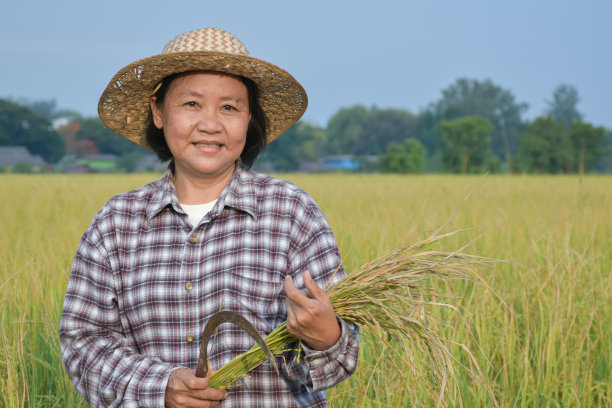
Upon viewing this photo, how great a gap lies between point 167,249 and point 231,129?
34 cm

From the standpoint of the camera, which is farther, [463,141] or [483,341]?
[463,141]

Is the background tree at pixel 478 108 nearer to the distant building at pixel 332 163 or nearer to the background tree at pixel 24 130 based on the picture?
the distant building at pixel 332 163

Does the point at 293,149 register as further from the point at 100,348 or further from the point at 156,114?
the point at 100,348

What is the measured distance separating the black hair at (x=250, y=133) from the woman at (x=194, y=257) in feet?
0.25

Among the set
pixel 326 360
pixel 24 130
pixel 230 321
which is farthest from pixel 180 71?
pixel 24 130

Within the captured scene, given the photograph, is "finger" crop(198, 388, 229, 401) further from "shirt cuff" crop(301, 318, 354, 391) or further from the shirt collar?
the shirt collar

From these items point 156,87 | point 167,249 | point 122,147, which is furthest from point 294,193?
point 122,147

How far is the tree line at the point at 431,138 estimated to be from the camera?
3897 centimetres

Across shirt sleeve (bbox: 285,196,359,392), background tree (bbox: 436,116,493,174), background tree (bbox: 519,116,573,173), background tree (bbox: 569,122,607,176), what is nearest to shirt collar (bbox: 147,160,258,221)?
shirt sleeve (bbox: 285,196,359,392)

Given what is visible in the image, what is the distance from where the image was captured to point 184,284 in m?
1.48

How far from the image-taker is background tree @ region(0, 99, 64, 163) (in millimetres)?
52994

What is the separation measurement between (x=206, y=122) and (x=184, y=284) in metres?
0.39

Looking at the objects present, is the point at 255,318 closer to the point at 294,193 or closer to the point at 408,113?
the point at 294,193

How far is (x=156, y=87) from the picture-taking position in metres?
1.69
